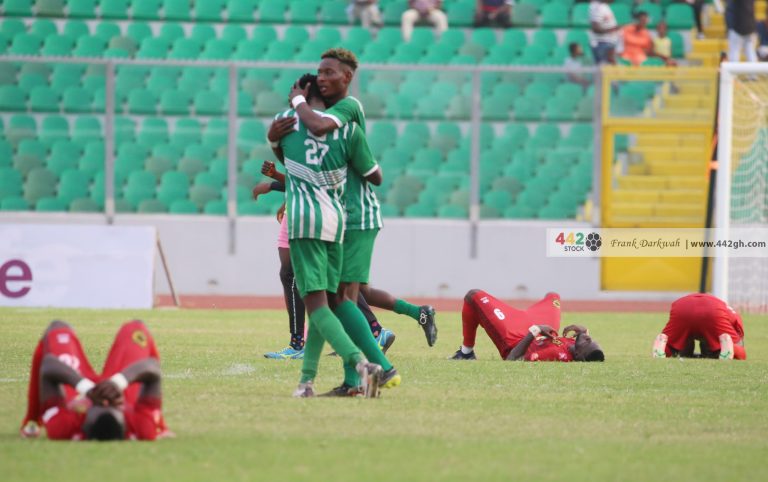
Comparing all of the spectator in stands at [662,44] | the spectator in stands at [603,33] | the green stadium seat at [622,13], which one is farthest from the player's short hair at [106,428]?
the green stadium seat at [622,13]

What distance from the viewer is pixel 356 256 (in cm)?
834

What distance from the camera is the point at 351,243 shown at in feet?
27.5

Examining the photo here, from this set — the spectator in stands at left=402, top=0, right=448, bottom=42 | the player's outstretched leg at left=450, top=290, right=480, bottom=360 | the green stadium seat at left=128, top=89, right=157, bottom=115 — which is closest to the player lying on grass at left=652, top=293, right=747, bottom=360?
the player's outstretched leg at left=450, top=290, right=480, bottom=360

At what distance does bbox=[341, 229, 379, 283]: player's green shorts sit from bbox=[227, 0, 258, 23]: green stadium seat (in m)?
17.7

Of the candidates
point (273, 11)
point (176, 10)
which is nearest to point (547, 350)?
point (273, 11)

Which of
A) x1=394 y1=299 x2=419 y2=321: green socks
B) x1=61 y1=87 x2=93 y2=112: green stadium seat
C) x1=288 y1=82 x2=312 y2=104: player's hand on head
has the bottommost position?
x1=394 y1=299 x2=419 y2=321: green socks

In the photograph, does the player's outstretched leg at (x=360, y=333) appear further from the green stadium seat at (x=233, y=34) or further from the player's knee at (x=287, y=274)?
the green stadium seat at (x=233, y=34)

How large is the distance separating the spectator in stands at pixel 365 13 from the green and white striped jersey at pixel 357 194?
16971 mm

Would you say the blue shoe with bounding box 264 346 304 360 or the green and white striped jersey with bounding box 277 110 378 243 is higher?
the green and white striped jersey with bounding box 277 110 378 243

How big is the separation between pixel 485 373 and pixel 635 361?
6.61 feet

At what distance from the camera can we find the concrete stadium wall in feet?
68.6

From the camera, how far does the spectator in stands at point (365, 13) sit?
25.1 m

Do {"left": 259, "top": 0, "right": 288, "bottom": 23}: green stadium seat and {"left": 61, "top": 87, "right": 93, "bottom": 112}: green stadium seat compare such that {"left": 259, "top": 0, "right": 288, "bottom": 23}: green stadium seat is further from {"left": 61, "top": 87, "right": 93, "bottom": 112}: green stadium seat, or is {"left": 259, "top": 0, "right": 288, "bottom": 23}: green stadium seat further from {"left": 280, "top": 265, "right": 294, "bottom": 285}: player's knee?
{"left": 280, "top": 265, "right": 294, "bottom": 285}: player's knee

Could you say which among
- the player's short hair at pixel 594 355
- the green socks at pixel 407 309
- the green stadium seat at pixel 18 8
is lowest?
the player's short hair at pixel 594 355
